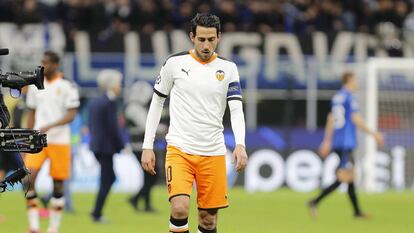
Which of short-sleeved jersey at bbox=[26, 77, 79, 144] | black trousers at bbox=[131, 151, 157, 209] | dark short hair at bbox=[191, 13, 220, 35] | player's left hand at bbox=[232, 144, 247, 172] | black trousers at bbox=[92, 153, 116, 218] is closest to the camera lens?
player's left hand at bbox=[232, 144, 247, 172]

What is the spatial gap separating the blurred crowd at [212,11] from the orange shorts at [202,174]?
15063 mm

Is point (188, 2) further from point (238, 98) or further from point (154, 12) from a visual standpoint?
point (238, 98)

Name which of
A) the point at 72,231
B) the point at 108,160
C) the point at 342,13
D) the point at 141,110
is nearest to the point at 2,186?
the point at 72,231

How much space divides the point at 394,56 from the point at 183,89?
16.4 m

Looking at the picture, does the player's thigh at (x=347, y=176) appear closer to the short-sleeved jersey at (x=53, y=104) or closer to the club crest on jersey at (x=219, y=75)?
the short-sleeved jersey at (x=53, y=104)

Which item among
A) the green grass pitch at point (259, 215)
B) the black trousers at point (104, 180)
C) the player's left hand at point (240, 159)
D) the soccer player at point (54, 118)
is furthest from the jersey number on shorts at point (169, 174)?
the black trousers at point (104, 180)

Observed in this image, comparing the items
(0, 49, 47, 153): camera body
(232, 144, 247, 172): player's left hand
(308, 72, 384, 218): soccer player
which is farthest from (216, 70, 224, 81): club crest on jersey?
(308, 72, 384, 218): soccer player

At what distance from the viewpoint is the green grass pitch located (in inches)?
588

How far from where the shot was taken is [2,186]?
945 centimetres

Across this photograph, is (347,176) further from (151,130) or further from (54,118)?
(151,130)

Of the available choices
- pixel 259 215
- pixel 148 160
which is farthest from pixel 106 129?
pixel 148 160

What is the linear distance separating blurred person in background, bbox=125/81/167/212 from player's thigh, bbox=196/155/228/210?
741 centimetres

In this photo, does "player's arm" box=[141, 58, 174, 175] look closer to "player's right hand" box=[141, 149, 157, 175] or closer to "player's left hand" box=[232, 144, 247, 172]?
"player's right hand" box=[141, 149, 157, 175]

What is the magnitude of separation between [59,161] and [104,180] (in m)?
2.63
